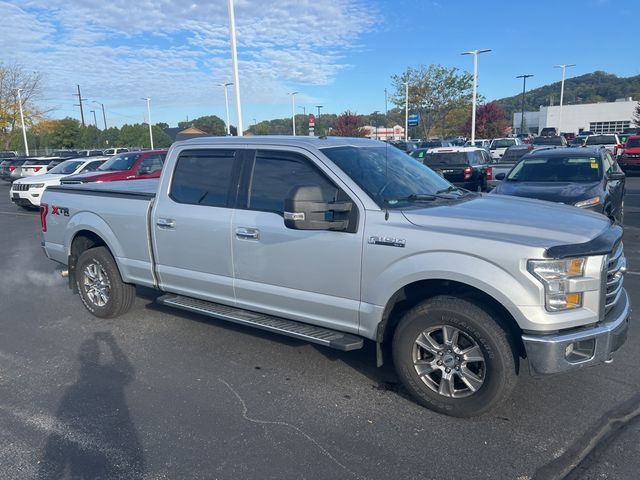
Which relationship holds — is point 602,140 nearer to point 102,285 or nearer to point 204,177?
point 204,177

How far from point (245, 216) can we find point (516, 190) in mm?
6283

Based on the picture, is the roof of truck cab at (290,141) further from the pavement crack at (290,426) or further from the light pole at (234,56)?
the light pole at (234,56)

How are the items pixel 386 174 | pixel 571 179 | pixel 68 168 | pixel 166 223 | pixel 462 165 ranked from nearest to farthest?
pixel 386 174 → pixel 166 223 → pixel 571 179 → pixel 462 165 → pixel 68 168

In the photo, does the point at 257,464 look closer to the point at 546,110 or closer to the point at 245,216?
the point at 245,216

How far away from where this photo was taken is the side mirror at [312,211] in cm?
376

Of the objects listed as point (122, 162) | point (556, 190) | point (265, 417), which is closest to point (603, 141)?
point (556, 190)

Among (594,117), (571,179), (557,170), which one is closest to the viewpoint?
(571,179)

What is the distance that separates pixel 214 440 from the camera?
3469 millimetres

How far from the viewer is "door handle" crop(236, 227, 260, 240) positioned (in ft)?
14.5

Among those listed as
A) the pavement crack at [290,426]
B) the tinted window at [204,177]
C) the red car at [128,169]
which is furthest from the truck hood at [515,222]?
the red car at [128,169]

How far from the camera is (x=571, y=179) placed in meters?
9.77

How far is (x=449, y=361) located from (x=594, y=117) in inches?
3666

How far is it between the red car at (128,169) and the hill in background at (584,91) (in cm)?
11707

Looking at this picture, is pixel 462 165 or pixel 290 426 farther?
pixel 462 165
